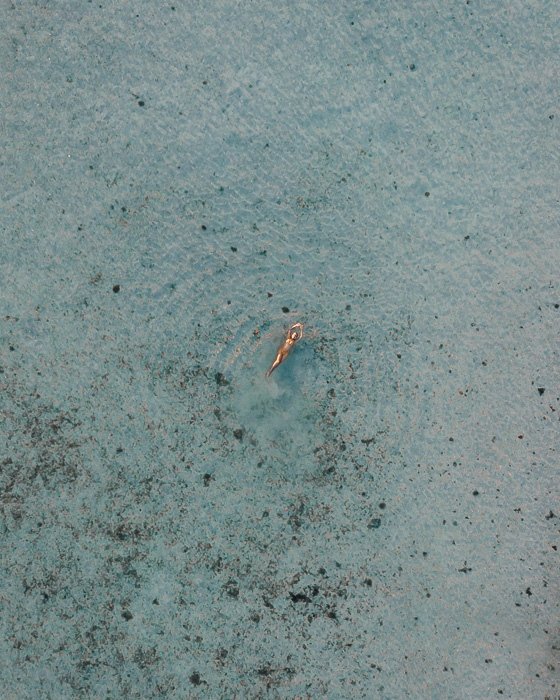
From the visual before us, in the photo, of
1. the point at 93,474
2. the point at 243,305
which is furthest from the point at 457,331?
the point at 93,474

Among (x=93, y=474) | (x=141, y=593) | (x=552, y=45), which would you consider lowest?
(x=141, y=593)

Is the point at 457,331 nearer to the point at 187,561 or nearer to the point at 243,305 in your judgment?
the point at 243,305

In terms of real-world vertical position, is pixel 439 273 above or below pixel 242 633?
above
